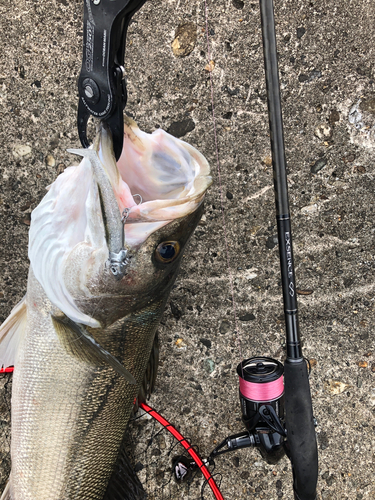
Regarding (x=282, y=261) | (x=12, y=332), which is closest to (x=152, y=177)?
(x=282, y=261)

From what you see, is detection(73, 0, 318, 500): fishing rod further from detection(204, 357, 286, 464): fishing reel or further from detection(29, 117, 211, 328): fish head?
detection(29, 117, 211, 328): fish head

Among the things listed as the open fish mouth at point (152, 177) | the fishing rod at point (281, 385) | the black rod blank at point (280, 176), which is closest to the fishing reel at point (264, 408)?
the fishing rod at point (281, 385)

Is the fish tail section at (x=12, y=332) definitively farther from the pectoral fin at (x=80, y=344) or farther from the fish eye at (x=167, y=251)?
the fish eye at (x=167, y=251)

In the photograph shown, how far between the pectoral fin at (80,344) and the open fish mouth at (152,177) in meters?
0.45

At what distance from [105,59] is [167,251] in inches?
26.1

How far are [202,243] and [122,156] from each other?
30.9 inches

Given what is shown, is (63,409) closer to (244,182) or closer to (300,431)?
Answer: (300,431)

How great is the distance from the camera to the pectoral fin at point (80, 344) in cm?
138

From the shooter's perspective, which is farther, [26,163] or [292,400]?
[26,163]

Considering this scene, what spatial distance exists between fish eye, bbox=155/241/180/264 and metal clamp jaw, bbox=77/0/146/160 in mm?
406

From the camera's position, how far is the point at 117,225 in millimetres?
1163

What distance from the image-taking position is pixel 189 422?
2029 mm

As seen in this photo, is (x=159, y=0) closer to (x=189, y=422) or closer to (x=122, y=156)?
(x=122, y=156)

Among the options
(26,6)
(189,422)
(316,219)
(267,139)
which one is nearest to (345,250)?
(316,219)
